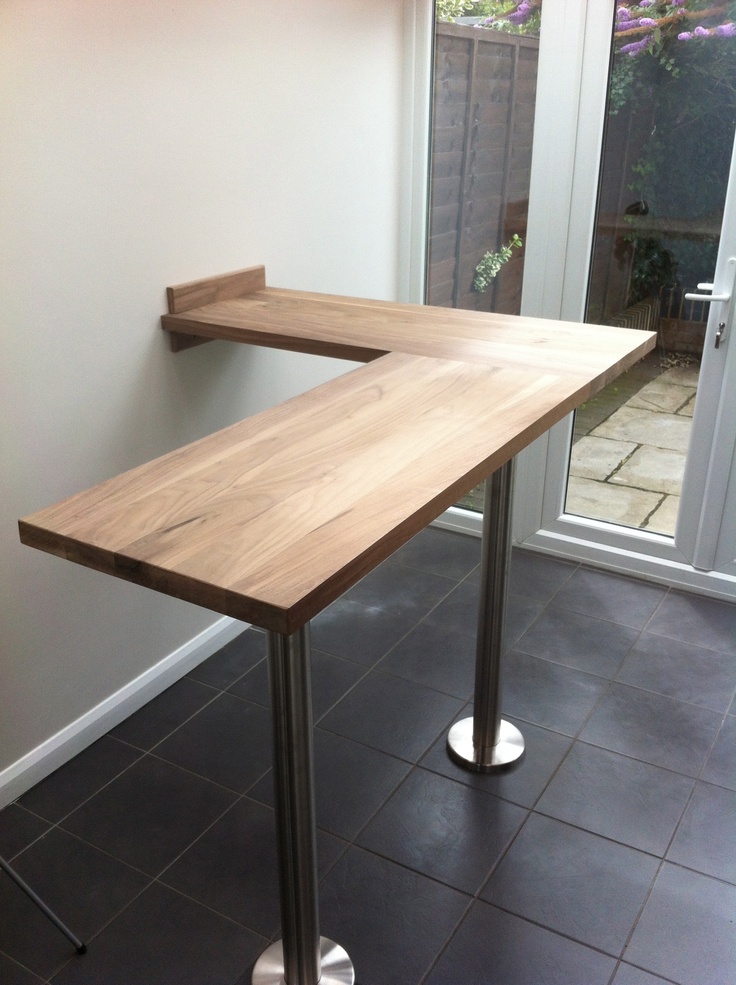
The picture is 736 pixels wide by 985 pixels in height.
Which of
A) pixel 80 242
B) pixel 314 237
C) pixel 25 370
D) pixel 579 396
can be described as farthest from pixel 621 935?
pixel 314 237

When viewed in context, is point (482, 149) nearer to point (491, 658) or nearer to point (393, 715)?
point (491, 658)

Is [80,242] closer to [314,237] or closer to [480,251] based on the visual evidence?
[314,237]

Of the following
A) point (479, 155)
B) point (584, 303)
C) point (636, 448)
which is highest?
point (479, 155)

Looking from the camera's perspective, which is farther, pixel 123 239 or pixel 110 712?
pixel 110 712

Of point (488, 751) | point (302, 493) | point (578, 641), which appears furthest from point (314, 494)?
point (578, 641)

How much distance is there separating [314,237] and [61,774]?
1761 millimetres

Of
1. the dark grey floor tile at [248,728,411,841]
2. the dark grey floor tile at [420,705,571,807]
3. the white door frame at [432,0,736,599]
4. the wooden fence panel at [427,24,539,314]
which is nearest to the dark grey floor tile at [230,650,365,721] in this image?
the dark grey floor tile at [248,728,411,841]

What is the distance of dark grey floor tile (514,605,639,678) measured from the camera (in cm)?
273

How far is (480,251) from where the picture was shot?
326 centimetres

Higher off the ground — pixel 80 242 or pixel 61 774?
pixel 80 242

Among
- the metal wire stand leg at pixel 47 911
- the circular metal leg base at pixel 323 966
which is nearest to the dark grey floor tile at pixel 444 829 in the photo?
the circular metal leg base at pixel 323 966

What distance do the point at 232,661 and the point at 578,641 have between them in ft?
3.54

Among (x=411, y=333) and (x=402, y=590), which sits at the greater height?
(x=411, y=333)

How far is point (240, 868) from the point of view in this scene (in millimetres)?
1991
